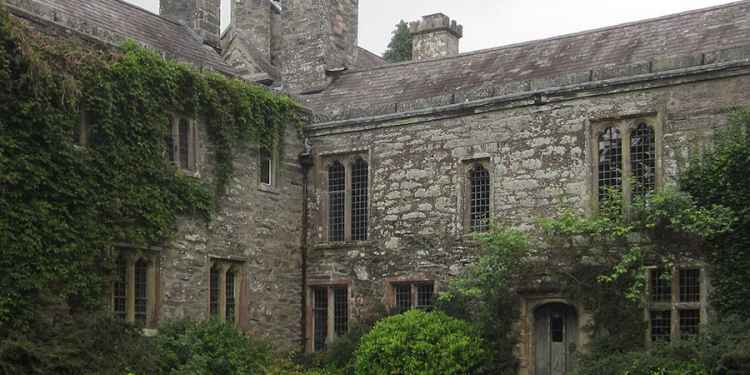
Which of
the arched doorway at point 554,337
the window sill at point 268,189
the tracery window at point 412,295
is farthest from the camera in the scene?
the window sill at point 268,189

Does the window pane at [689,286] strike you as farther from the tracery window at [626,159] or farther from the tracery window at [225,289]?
the tracery window at [225,289]

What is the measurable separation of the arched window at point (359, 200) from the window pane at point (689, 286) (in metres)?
6.88

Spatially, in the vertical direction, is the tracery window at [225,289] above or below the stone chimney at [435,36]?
below

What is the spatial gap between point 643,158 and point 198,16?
35.8 ft

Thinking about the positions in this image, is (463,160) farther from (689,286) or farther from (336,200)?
(689,286)

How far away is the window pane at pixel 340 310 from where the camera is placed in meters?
22.2

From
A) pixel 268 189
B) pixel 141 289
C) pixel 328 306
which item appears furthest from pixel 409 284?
pixel 141 289

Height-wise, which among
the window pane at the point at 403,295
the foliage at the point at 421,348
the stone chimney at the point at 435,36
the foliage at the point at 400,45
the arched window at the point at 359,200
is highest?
the foliage at the point at 400,45

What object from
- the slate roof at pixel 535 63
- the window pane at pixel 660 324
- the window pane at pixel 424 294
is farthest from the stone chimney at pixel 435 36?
the window pane at pixel 660 324

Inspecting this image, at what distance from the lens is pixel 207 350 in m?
17.7

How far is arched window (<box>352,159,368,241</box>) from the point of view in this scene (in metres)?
22.4

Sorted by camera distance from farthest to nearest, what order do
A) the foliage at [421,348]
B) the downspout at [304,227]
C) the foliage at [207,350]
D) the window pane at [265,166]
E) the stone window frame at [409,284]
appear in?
1. the downspout at [304,227]
2. the window pane at [265,166]
3. the stone window frame at [409,284]
4. the foliage at [421,348]
5. the foliage at [207,350]

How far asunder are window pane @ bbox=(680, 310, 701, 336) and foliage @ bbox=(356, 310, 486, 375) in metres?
3.51

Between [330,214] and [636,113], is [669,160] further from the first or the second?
[330,214]
